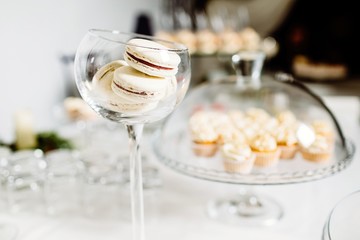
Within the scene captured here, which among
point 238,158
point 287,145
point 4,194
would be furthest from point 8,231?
point 287,145

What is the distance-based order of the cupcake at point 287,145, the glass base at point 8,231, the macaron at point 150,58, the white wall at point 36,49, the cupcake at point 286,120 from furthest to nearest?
the white wall at point 36,49 < the cupcake at point 286,120 < the cupcake at point 287,145 < the glass base at point 8,231 < the macaron at point 150,58

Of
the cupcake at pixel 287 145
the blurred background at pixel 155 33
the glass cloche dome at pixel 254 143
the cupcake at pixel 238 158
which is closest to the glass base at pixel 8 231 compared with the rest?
the glass cloche dome at pixel 254 143

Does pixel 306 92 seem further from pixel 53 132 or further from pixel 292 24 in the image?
pixel 292 24

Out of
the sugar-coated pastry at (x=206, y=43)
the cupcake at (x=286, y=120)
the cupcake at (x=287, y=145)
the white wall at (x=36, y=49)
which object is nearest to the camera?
the cupcake at (x=287, y=145)

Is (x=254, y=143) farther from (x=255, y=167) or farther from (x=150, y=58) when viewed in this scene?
(x=150, y=58)

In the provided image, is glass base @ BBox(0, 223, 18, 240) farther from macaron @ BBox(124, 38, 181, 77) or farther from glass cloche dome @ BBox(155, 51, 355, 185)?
macaron @ BBox(124, 38, 181, 77)

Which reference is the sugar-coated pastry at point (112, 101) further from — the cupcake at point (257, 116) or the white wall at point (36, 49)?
the white wall at point (36, 49)
